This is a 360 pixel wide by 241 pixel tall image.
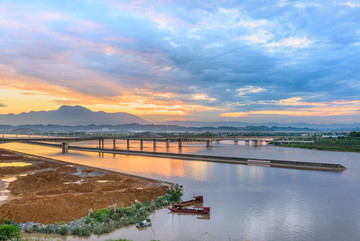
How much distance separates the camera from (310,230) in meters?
21.1

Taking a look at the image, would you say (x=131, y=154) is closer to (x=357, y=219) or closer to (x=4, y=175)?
(x=4, y=175)

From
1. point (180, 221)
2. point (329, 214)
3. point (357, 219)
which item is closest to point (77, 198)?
point (180, 221)

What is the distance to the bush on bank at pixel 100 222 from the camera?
1905 cm

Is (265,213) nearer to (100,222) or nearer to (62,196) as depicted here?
(100,222)

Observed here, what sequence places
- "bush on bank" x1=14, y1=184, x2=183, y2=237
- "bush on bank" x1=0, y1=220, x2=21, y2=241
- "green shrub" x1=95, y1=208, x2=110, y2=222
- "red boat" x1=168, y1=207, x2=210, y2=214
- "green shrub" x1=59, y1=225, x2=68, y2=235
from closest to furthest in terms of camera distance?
"bush on bank" x1=0, y1=220, x2=21, y2=241 < "green shrub" x1=59, y1=225, x2=68, y2=235 < "bush on bank" x1=14, y1=184, x2=183, y2=237 < "green shrub" x1=95, y1=208, x2=110, y2=222 < "red boat" x1=168, y1=207, x2=210, y2=214

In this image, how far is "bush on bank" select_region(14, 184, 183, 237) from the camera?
62.5 feet

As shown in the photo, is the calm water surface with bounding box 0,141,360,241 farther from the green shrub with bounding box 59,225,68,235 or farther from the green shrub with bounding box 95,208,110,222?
the green shrub with bounding box 95,208,110,222

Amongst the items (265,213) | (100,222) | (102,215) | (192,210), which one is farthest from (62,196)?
(265,213)

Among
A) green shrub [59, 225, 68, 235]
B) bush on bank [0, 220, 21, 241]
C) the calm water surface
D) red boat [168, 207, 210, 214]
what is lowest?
the calm water surface

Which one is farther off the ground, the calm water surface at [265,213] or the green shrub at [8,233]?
the green shrub at [8,233]

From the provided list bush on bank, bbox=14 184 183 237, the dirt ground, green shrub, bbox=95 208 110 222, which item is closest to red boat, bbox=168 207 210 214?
bush on bank, bbox=14 184 183 237

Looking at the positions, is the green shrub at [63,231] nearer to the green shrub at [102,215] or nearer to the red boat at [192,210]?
the green shrub at [102,215]

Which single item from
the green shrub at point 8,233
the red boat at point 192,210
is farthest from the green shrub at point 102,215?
the red boat at point 192,210

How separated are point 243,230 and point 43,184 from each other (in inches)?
1018
